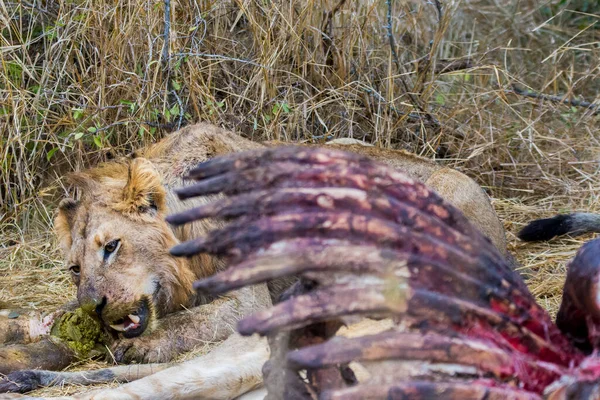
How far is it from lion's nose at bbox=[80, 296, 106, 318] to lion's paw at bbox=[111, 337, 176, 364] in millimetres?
205

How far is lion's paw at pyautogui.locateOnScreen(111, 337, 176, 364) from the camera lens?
4.05 m

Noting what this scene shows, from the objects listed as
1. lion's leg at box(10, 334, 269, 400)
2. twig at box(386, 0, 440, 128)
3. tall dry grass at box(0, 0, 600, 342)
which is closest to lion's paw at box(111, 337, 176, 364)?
lion's leg at box(10, 334, 269, 400)

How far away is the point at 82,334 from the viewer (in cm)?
421

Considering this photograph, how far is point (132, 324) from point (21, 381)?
628 millimetres

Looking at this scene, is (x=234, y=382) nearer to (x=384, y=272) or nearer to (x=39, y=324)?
(x=39, y=324)

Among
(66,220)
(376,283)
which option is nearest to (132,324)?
(66,220)

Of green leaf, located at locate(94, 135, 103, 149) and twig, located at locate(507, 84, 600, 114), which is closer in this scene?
green leaf, located at locate(94, 135, 103, 149)

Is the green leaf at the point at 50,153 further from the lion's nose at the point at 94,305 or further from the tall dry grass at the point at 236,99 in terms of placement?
the lion's nose at the point at 94,305

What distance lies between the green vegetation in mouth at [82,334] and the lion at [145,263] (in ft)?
0.24

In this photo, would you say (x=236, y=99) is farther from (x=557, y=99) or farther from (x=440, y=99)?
(x=557, y=99)

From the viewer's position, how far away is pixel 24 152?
19.1 ft

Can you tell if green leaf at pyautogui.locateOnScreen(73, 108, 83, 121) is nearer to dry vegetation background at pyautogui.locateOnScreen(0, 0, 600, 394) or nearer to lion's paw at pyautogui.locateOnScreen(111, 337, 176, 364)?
dry vegetation background at pyautogui.locateOnScreen(0, 0, 600, 394)

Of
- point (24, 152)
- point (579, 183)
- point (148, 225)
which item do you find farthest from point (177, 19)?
point (579, 183)

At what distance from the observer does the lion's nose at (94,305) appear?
4070 mm
